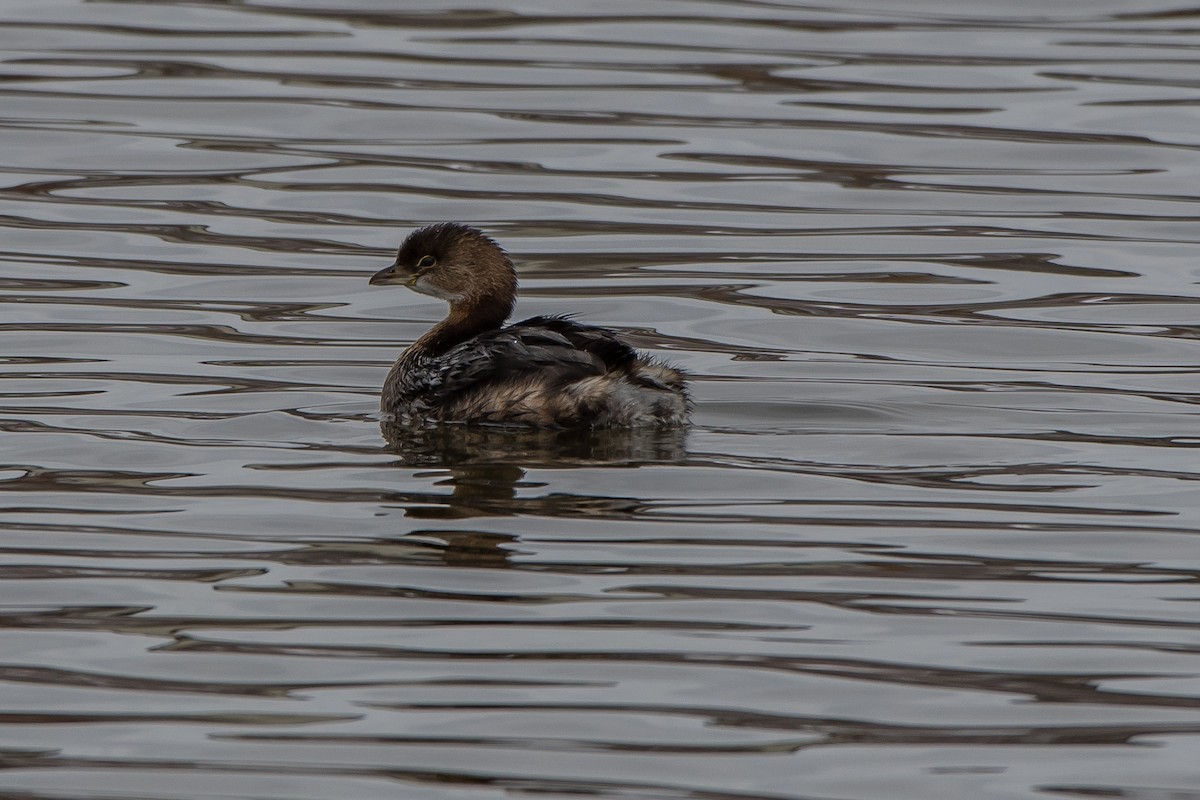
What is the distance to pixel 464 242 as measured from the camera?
9625 millimetres

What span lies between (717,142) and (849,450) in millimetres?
7216

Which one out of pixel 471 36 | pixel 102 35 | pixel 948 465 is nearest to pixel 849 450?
pixel 948 465

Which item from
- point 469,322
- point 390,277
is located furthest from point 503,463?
point 390,277

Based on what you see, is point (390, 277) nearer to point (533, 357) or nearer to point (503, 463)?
point (533, 357)

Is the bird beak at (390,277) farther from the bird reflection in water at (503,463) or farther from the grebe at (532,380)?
the bird reflection in water at (503,463)

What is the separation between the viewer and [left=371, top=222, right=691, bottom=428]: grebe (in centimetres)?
872

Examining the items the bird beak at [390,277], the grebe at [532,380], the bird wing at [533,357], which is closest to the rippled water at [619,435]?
the grebe at [532,380]

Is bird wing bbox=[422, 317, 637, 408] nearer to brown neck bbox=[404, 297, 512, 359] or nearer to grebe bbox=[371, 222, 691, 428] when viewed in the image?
grebe bbox=[371, 222, 691, 428]

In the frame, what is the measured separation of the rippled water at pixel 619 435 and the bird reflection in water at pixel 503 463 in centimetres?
3

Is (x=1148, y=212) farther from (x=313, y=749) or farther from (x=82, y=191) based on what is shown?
(x=313, y=749)

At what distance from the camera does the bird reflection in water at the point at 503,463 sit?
7242mm

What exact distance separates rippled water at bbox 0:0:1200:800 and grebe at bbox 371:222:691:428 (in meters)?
0.14

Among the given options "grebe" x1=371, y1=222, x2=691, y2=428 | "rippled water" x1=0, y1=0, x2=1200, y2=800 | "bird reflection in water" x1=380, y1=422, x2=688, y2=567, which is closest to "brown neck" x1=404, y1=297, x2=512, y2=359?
"grebe" x1=371, y1=222, x2=691, y2=428

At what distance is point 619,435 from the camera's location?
872cm
